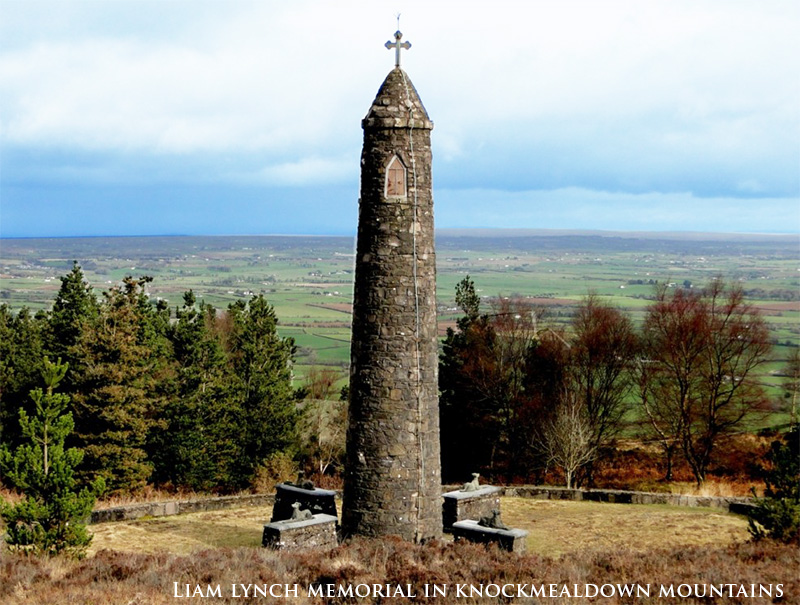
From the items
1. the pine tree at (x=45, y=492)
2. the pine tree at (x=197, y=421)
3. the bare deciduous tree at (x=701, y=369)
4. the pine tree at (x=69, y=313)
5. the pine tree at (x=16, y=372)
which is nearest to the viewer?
the pine tree at (x=45, y=492)

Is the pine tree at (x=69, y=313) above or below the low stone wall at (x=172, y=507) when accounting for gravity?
above

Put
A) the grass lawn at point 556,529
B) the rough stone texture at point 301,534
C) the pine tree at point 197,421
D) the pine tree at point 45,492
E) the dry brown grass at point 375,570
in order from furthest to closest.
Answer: the pine tree at point 197,421
the grass lawn at point 556,529
the rough stone texture at point 301,534
the pine tree at point 45,492
the dry brown grass at point 375,570

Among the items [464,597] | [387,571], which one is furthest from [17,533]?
[464,597]

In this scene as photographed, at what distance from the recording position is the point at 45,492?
1496 cm

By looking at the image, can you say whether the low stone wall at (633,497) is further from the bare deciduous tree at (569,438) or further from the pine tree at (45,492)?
the pine tree at (45,492)

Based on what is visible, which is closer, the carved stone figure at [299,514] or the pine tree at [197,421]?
the carved stone figure at [299,514]

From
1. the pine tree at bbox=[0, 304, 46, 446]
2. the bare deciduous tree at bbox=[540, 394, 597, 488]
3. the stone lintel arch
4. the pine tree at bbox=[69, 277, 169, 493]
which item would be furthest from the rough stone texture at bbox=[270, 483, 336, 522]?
the pine tree at bbox=[0, 304, 46, 446]

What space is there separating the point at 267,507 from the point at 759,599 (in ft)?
46.3

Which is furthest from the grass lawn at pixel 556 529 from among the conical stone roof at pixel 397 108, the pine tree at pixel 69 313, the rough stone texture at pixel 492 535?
the pine tree at pixel 69 313

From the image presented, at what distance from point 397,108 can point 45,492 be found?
9.13 meters

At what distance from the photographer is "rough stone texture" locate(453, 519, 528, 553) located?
52.0 feet

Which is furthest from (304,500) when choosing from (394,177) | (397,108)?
(397,108)

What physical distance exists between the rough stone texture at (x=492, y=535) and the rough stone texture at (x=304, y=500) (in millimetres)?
2842

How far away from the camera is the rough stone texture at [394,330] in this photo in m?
15.7
